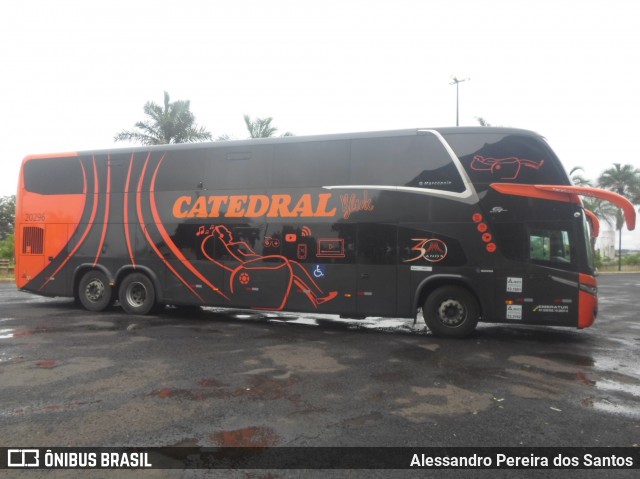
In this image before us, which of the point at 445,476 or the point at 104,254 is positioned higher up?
the point at 104,254

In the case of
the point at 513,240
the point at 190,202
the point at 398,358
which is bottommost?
the point at 398,358

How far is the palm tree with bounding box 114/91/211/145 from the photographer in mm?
25625

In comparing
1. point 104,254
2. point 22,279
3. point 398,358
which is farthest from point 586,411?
point 22,279

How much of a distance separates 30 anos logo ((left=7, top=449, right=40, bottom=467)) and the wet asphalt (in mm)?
172

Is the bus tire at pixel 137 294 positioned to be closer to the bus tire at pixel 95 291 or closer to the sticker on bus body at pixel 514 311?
the bus tire at pixel 95 291

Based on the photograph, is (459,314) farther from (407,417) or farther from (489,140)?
(407,417)

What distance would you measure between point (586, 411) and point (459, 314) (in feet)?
12.1

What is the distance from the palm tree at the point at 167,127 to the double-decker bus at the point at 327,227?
15.0 meters

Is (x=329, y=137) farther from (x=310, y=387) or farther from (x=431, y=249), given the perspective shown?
(x=310, y=387)

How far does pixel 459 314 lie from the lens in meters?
8.30

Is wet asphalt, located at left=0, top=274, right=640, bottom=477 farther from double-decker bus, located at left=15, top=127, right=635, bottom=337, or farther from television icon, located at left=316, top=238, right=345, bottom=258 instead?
television icon, located at left=316, top=238, right=345, bottom=258

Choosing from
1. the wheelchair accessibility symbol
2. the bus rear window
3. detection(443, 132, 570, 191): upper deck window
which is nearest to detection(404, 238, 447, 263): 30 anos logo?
detection(443, 132, 570, 191): upper deck window

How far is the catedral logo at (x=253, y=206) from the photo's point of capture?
9.08m

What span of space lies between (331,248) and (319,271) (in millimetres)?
556
